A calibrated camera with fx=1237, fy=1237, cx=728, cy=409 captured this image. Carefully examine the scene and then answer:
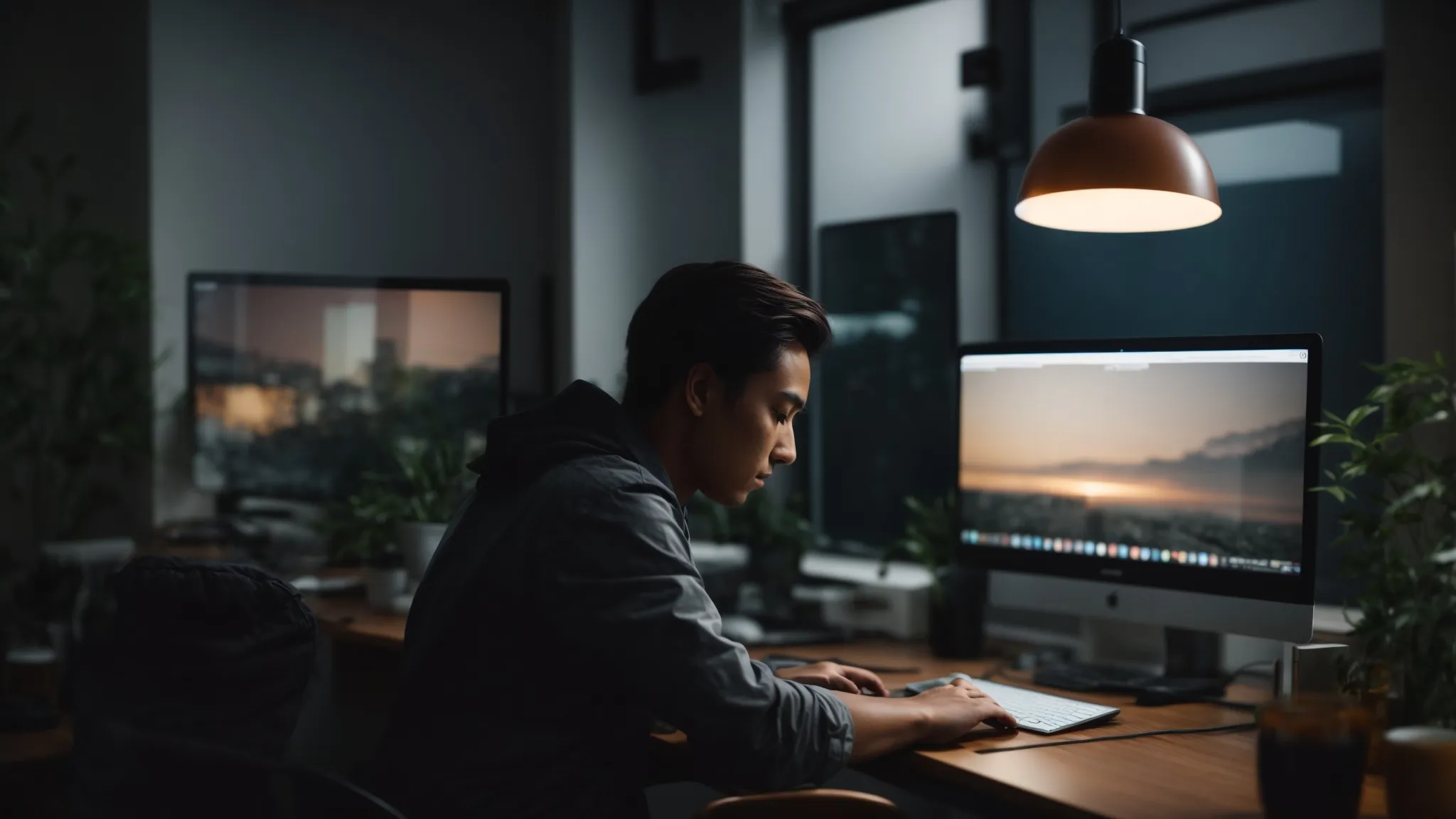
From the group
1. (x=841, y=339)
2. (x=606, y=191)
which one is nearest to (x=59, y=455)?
(x=606, y=191)

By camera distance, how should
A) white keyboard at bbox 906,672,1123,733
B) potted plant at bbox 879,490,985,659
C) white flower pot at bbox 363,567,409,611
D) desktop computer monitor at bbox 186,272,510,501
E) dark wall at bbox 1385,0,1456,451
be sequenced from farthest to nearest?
desktop computer monitor at bbox 186,272,510,501 → white flower pot at bbox 363,567,409,611 → potted plant at bbox 879,490,985,659 → dark wall at bbox 1385,0,1456,451 → white keyboard at bbox 906,672,1123,733

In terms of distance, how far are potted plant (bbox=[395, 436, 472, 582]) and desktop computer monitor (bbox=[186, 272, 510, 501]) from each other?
0.10 meters

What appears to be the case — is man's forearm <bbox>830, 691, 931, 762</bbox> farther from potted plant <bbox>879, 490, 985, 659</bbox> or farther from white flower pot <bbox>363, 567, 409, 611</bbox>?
white flower pot <bbox>363, 567, 409, 611</bbox>

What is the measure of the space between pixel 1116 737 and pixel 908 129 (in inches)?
73.2

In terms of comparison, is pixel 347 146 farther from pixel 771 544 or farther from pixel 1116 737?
pixel 1116 737

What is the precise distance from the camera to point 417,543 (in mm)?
2643

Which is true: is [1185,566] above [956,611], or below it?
above

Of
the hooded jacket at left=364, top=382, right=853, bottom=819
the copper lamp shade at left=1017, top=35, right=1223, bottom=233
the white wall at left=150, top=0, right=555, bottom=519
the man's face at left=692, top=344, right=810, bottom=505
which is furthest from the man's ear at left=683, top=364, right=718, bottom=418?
the white wall at left=150, top=0, right=555, bottom=519

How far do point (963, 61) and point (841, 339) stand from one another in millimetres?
765

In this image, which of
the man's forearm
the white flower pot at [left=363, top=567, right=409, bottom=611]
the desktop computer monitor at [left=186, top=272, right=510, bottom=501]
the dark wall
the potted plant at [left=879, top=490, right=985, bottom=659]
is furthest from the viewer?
the desktop computer monitor at [left=186, top=272, right=510, bottom=501]

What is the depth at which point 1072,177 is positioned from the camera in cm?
175

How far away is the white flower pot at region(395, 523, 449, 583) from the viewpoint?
2.63 meters

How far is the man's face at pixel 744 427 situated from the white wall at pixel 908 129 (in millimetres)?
1526

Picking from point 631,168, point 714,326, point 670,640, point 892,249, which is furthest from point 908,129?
point 670,640
